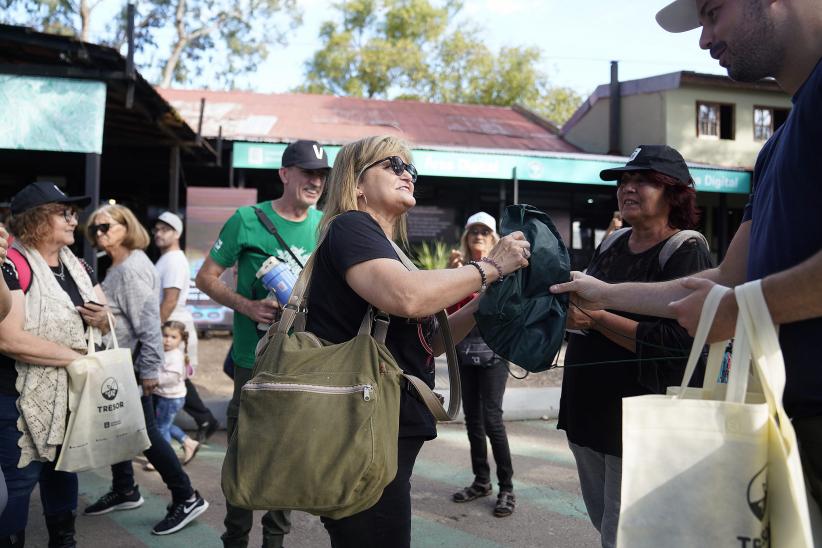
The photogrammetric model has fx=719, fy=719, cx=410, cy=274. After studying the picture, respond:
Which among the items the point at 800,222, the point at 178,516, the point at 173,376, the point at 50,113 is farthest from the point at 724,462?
the point at 50,113

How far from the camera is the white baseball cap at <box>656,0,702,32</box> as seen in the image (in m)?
2.11

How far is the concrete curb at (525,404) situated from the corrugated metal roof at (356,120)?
7.86 m

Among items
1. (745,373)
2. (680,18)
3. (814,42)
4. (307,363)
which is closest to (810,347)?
(745,373)

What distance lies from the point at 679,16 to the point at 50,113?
6781 mm

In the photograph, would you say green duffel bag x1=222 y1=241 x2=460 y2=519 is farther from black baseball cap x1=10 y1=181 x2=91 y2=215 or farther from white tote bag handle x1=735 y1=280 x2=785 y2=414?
black baseball cap x1=10 y1=181 x2=91 y2=215

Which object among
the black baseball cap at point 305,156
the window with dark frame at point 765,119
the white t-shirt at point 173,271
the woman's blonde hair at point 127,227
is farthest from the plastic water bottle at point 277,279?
the window with dark frame at point 765,119

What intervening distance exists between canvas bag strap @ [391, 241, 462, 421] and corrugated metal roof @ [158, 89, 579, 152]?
12.1 m

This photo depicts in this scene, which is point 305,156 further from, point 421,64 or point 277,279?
point 421,64

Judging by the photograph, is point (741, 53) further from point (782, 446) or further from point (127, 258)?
point (127, 258)

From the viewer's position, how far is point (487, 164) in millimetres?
14680

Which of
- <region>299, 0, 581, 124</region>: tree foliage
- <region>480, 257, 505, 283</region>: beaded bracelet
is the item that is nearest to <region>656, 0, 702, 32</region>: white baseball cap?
<region>480, 257, 505, 283</region>: beaded bracelet

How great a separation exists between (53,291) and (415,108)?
680 inches

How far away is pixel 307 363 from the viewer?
82.4 inches

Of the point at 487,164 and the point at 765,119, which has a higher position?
the point at 765,119
